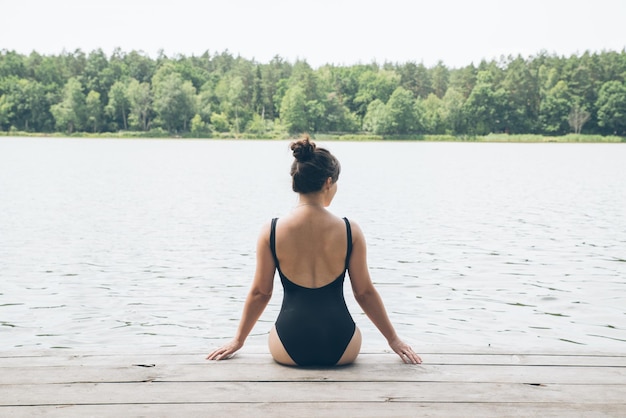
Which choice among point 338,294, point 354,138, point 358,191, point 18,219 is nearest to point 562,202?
point 358,191

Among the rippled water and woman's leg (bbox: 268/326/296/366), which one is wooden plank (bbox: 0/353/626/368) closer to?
woman's leg (bbox: 268/326/296/366)

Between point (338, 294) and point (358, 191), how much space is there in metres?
24.3

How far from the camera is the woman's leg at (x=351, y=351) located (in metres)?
3.51

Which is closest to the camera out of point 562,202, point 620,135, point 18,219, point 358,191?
point 18,219

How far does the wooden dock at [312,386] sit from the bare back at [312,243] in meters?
0.49

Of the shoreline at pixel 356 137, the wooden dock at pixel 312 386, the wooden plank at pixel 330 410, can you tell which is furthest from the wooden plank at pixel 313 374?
the shoreline at pixel 356 137

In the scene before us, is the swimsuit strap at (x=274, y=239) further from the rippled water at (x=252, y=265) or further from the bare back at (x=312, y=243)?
the rippled water at (x=252, y=265)

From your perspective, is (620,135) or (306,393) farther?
(620,135)

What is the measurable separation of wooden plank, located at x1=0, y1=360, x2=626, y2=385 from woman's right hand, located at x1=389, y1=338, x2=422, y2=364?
0.14 ft

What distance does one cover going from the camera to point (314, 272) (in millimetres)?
3498

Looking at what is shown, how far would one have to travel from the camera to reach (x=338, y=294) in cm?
355

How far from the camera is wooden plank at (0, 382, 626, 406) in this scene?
303 centimetres

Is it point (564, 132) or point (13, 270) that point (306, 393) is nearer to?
point (13, 270)

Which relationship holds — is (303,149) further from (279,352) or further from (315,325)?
(279,352)
